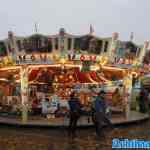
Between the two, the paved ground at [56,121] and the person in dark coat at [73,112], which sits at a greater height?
the person in dark coat at [73,112]

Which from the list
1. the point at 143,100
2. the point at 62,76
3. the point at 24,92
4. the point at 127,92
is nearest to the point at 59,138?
the point at 24,92

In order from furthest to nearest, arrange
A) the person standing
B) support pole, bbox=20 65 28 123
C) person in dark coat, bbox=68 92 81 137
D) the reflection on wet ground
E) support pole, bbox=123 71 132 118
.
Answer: the person standing → support pole, bbox=123 71 132 118 → support pole, bbox=20 65 28 123 → person in dark coat, bbox=68 92 81 137 → the reflection on wet ground

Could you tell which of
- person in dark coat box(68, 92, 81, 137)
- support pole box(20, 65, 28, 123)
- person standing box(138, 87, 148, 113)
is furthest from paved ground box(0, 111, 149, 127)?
person in dark coat box(68, 92, 81, 137)

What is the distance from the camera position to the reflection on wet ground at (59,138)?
47.0ft

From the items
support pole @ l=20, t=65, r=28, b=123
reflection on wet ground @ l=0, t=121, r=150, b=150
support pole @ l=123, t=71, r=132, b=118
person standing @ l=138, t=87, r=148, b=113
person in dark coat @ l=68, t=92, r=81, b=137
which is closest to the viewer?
reflection on wet ground @ l=0, t=121, r=150, b=150

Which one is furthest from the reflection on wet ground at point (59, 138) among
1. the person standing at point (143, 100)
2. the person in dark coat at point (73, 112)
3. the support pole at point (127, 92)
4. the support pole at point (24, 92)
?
the person standing at point (143, 100)

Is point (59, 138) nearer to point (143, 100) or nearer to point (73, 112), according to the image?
point (73, 112)

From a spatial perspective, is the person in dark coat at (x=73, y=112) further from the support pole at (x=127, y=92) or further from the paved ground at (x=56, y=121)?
the support pole at (x=127, y=92)

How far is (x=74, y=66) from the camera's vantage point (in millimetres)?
23484

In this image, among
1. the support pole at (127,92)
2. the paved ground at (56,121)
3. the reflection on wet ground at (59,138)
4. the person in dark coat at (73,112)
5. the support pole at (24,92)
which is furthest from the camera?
the support pole at (127,92)

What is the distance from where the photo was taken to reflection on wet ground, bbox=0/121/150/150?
47.0 feet

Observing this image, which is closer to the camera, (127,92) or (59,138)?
(59,138)

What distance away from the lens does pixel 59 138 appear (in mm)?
16031

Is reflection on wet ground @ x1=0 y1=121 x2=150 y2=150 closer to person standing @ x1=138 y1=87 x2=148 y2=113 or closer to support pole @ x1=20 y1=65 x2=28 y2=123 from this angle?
support pole @ x1=20 y1=65 x2=28 y2=123
